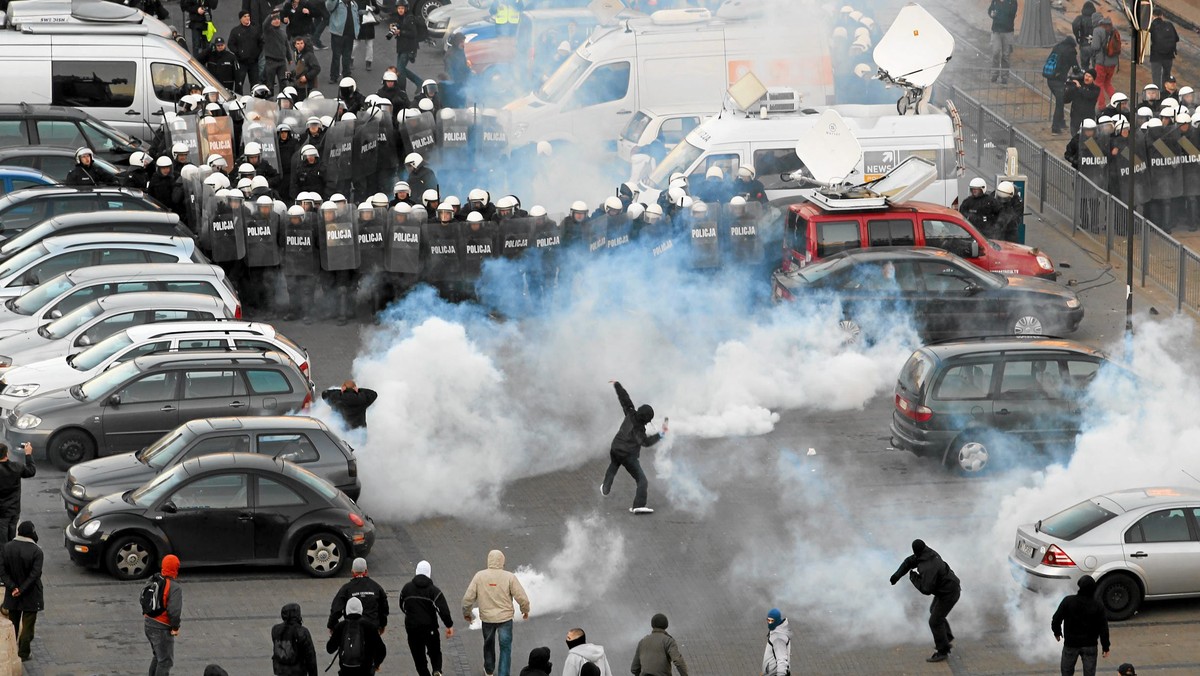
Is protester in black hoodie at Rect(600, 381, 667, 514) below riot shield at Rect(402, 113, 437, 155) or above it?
below

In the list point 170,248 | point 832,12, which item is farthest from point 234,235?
point 832,12

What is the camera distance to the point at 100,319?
2383 centimetres

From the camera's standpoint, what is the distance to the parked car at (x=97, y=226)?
2644 centimetres

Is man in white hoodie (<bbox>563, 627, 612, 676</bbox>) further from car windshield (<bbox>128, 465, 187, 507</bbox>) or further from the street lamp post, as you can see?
the street lamp post

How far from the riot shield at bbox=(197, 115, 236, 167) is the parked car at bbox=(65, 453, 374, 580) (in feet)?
39.3

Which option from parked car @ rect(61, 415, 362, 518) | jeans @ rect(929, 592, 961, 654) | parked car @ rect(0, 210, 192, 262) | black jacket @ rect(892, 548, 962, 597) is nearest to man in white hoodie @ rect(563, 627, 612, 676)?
black jacket @ rect(892, 548, 962, 597)

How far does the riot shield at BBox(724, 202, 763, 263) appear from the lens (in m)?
27.7

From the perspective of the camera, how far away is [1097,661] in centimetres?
1756

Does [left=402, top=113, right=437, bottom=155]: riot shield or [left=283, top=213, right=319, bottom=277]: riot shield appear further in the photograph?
[left=402, top=113, right=437, bottom=155]: riot shield

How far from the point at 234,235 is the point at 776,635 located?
1350 cm

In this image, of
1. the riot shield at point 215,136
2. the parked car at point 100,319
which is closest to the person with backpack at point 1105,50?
the riot shield at point 215,136

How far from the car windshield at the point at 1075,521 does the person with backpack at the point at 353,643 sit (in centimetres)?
667

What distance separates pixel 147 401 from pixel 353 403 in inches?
89.5

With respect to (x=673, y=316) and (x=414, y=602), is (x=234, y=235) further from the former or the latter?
(x=414, y=602)
